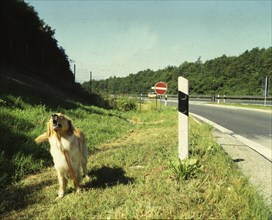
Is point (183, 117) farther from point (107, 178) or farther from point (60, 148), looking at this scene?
point (60, 148)

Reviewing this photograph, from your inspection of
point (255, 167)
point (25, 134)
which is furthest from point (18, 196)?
point (255, 167)

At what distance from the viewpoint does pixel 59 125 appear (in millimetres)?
4039

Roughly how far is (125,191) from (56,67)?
25904mm

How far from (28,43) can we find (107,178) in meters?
22.2

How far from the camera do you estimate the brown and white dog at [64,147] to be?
411 cm

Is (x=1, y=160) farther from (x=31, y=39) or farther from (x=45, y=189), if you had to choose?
(x=31, y=39)

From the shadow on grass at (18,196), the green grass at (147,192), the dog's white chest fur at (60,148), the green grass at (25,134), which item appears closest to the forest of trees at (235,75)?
the green grass at (25,134)

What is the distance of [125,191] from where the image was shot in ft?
13.8

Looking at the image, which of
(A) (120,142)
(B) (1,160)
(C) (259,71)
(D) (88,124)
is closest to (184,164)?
(B) (1,160)

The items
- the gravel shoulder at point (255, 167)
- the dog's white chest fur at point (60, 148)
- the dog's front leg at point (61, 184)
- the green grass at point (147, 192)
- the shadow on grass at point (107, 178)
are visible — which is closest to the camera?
the green grass at point (147, 192)

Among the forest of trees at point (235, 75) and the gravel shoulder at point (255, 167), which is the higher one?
the forest of trees at point (235, 75)

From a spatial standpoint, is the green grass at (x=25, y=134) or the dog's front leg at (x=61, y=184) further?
the green grass at (x=25, y=134)

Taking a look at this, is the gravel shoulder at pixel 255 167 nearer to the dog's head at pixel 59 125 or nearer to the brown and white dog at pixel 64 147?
the brown and white dog at pixel 64 147

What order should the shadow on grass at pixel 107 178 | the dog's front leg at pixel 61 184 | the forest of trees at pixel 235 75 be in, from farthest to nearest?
1. the forest of trees at pixel 235 75
2. the shadow on grass at pixel 107 178
3. the dog's front leg at pixel 61 184
